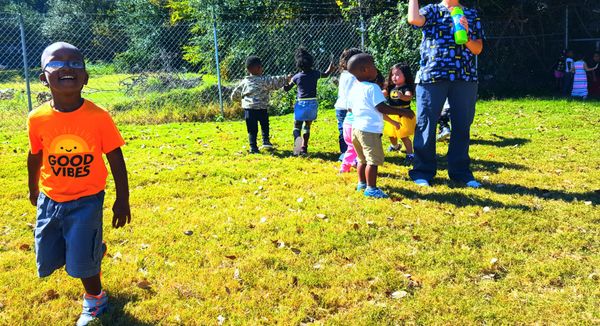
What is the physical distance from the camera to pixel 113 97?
13.9 metres

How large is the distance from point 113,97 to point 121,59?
3839 millimetres

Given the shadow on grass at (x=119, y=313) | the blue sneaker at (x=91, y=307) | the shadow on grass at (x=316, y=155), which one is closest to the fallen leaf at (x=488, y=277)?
the shadow on grass at (x=119, y=313)

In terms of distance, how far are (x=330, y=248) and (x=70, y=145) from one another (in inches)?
81.8

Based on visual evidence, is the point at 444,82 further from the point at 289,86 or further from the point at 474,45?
the point at 289,86

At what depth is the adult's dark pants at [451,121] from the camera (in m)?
5.68

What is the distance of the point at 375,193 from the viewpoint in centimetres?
543

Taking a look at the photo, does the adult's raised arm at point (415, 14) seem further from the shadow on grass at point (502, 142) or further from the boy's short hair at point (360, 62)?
the shadow on grass at point (502, 142)

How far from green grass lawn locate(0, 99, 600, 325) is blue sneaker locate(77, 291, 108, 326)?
0.07 m

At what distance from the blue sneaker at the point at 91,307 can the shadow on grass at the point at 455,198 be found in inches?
127

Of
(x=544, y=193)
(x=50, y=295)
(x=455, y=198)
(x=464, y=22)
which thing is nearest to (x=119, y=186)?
(x=50, y=295)

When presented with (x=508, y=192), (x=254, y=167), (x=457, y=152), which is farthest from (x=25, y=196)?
(x=508, y=192)

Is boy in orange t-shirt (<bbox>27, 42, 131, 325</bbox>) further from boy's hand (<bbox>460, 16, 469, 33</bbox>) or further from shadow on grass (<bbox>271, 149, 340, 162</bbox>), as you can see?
shadow on grass (<bbox>271, 149, 340, 162</bbox>)

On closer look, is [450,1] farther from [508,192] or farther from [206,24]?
[206,24]

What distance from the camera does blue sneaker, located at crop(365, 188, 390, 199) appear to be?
540 cm
